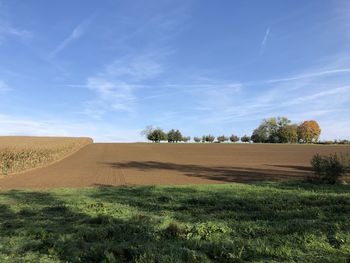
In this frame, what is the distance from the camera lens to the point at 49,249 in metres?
6.49

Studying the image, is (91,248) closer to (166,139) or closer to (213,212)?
(213,212)

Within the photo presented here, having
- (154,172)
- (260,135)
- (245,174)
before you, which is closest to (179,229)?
(245,174)

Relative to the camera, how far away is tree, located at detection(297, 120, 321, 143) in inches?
5138

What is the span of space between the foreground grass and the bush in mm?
5953

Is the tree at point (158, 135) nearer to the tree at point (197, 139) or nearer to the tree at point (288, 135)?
the tree at point (197, 139)

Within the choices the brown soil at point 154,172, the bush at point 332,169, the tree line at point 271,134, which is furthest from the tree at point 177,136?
the bush at point 332,169

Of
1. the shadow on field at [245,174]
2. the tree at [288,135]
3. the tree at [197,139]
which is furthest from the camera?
the tree at [288,135]

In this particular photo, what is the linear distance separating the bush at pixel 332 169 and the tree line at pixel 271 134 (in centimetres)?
9323

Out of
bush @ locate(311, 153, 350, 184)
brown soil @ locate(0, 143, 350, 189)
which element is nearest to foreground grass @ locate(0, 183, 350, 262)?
bush @ locate(311, 153, 350, 184)

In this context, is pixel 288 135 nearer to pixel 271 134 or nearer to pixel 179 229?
pixel 271 134

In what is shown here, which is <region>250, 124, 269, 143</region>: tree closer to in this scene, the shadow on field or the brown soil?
the brown soil

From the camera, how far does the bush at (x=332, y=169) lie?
18156 millimetres

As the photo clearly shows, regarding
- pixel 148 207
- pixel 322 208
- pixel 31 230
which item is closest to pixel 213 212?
pixel 148 207

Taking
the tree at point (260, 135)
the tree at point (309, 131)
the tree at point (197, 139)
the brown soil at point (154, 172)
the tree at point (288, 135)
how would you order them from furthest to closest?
the tree at point (309, 131) → the tree at point (260, 135) → the tree at point (288, 135) → the tree at point (197, 139) → the brown soil at point (154, 172)
